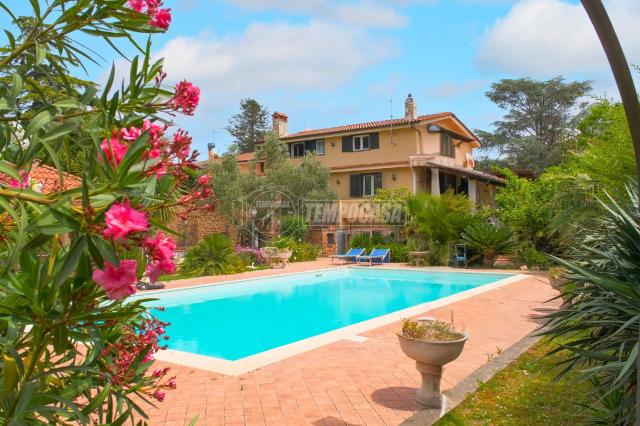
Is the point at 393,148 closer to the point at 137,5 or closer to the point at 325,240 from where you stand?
the point at 325,240

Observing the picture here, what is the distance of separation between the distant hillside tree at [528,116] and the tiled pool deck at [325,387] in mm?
39559

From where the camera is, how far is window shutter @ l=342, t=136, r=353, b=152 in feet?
103

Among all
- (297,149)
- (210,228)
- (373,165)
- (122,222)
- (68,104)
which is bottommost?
(210,228)

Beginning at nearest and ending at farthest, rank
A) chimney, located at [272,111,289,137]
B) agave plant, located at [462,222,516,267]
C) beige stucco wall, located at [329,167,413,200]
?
agave plant, located at [462,222,516,267] < beige stucco wall, located at [329,167,413,200] < chimney, located at [272,111,289,137]

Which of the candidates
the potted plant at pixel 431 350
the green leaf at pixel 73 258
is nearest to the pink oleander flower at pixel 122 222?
the green leaf at pixel 73 258

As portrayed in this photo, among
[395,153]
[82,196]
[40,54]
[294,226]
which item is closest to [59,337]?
[82,196]

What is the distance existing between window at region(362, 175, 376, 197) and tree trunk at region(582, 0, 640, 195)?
27.6 meters

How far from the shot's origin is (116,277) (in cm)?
133

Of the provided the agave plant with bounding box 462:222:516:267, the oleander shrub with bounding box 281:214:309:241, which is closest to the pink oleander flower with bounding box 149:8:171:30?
the agave plant with bounding box 462:222:516:267

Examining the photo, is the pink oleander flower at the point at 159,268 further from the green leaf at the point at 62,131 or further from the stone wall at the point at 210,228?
the stone wall at the point at 210,228

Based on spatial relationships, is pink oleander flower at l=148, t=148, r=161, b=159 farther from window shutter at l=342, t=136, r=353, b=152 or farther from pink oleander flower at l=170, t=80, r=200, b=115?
window shutter at l=342, t=136, r=353, b=152

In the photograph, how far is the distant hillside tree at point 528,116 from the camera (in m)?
44.3

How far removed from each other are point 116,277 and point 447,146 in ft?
104

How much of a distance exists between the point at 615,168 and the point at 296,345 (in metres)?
6.31
